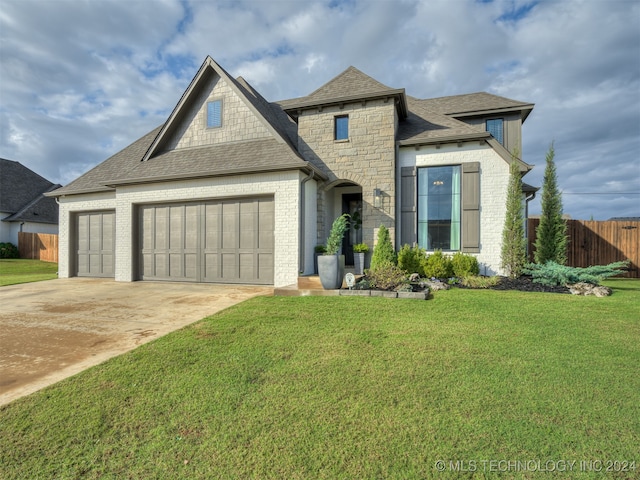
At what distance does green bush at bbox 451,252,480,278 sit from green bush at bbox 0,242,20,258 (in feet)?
94.4

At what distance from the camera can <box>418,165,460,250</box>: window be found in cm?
989

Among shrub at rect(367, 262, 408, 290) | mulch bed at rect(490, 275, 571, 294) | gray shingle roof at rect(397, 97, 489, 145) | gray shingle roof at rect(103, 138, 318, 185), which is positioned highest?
gray shingle roof at rect(397, 97, 489, 145)

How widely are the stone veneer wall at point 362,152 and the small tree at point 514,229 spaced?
3.32 m

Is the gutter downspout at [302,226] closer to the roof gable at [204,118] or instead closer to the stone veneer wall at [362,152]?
the stone veneer wall at [362,152]

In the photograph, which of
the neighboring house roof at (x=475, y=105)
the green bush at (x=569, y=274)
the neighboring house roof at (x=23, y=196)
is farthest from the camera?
the neighboring house roof at (x=23, y=196)

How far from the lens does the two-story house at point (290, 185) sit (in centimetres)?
935

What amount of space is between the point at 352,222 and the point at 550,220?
644 cm

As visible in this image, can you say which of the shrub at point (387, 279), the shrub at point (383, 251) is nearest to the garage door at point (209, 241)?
the shrub at point (383, 251)

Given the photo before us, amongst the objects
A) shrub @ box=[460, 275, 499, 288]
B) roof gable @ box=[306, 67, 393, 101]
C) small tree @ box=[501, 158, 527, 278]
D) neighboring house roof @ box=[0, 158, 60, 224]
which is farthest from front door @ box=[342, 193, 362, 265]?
neighboring house roof @ box=[0, 158, 60, 224]

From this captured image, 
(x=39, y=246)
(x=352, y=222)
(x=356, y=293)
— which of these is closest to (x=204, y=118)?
(x=352, y=222)

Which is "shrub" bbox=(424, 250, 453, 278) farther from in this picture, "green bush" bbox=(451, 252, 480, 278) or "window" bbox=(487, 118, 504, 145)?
"window" bbox=(487, 118, 504, 145)

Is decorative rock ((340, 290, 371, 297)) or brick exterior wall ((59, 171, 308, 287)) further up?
brick exterior wall ((59, 171, 308, 287))

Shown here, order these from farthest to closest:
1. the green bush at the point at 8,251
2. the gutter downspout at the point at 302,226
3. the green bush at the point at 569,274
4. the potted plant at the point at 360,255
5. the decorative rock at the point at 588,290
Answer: the green bush at the point at 8,251 < the potted plant at the point at 360,255 < the gutter downspout at the point at 302,226 < the green bush at the point at 569,274 < the decorative rock at the point at 588,290

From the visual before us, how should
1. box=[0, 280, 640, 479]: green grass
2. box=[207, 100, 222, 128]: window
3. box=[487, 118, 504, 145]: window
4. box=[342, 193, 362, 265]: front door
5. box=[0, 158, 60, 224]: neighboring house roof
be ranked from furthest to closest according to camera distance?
box=[0, 158, 60, 224]: neighboring house roof < box=[487, 118, 504, 145]: window < box=[342, 193, 362, 265]: front door < box=[207, 100, 222, 128]: window < box=[0, 280, 640, 479]: green grass
